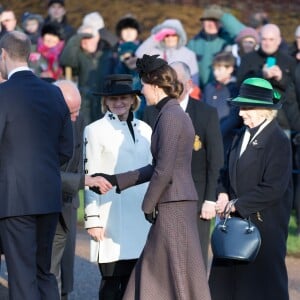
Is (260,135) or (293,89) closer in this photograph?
(260,135)

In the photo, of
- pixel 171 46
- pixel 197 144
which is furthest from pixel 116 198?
pixel 171 46

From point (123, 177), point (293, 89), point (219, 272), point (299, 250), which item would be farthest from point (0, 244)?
point (293, 89)

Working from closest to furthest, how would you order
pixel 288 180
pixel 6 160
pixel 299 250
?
pixel 6 160, pixel 288 180, pixel 299 250

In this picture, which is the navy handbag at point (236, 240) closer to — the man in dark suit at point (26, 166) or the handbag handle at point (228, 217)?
the handbag handle at point (228, 217)

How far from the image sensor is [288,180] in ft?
26.6

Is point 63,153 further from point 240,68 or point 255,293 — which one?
point 240,68

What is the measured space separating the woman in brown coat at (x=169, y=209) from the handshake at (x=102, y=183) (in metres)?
0.39

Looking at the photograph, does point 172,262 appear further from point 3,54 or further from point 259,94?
point 3,54

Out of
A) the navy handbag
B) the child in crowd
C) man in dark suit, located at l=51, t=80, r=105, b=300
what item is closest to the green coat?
the child in crowd

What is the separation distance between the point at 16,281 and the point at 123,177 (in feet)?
3.26

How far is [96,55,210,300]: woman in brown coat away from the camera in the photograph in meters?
7.59

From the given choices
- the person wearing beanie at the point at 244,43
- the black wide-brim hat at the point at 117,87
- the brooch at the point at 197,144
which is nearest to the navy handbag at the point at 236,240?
the black wide-brim hat at the point at 117,87

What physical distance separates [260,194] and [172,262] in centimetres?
80

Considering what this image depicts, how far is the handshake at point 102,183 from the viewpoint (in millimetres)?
7992
